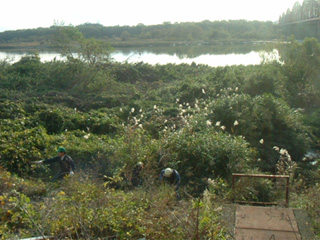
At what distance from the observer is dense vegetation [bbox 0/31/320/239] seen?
571 centimetres

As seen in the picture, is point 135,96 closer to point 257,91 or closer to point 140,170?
point 257,91

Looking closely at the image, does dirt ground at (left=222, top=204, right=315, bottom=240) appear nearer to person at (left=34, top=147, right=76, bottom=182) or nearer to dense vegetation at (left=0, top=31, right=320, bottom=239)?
dense vegetation at (left=0, top=31, right=320, bottom=239)

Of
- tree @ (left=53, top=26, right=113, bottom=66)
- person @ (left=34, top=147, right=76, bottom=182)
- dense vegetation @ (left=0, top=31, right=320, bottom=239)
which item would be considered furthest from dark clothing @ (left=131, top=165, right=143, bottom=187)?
tree @ (left=53, top=26, right=113, bottom=66)

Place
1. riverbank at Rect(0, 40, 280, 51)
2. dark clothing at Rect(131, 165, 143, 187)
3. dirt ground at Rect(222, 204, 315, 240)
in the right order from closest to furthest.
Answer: dirt ground at Rect(222, 204, 315, 240) < dark clothing at Rect(131, 165, 143, 187) < riverbank at Rect(0, 40, 280, 51)

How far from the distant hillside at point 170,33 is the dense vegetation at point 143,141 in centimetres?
5190

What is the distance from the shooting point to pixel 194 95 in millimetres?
22109

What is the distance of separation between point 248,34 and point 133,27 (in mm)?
29801

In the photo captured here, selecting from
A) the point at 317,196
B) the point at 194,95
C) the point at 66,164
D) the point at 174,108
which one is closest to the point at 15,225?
the point at 66,164

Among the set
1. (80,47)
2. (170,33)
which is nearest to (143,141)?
(80,47)

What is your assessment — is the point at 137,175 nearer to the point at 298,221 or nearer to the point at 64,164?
the point at 64,164

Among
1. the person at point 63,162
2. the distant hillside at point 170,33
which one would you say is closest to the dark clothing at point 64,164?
the person at point 63,162

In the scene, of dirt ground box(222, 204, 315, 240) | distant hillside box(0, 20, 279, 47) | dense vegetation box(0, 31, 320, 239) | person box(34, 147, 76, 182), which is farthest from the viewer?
distant hillside box(0, 20, 279, 47)

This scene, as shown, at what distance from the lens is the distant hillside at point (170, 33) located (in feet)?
267

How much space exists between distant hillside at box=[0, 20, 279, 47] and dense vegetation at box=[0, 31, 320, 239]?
170 ft
